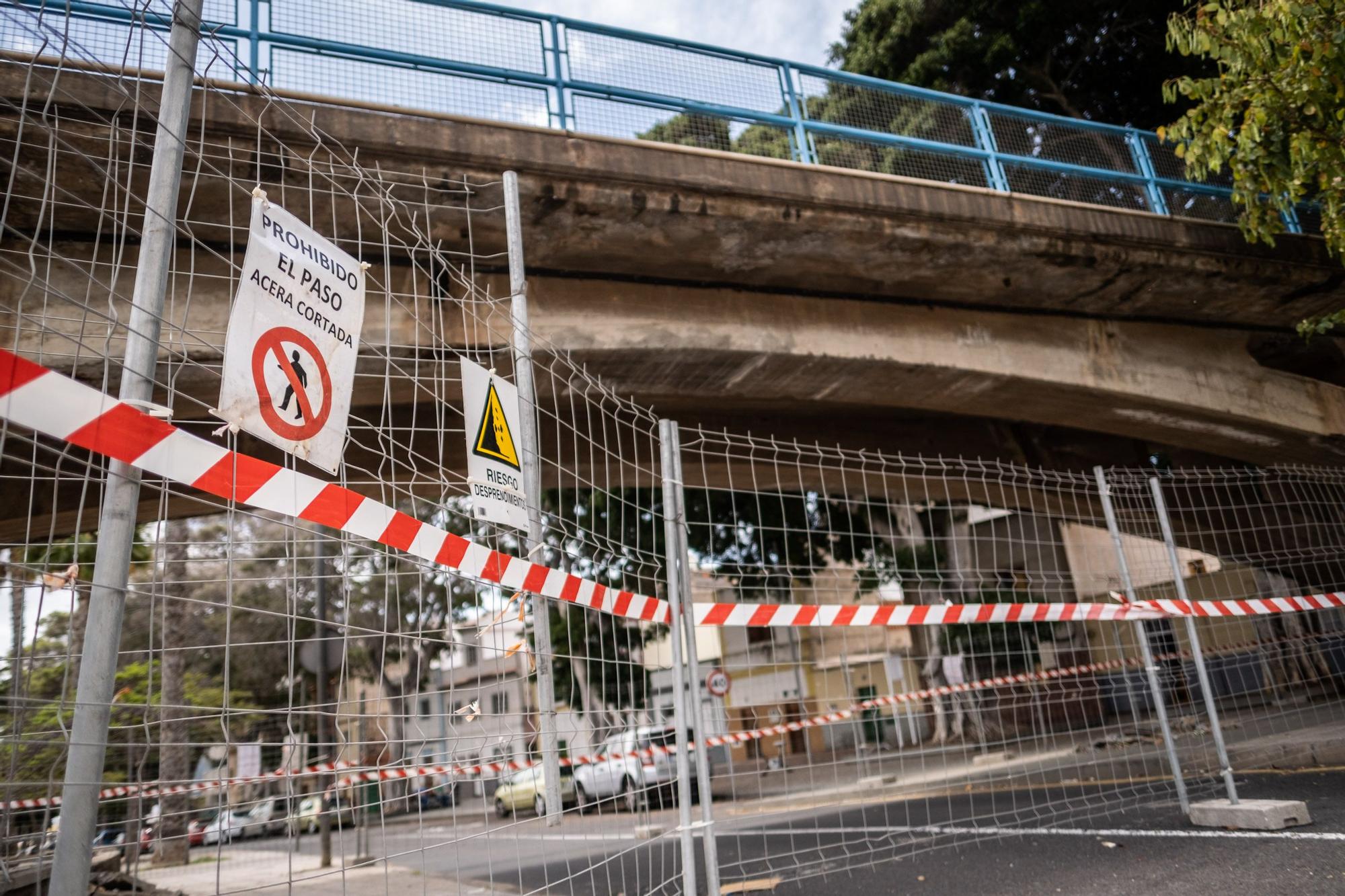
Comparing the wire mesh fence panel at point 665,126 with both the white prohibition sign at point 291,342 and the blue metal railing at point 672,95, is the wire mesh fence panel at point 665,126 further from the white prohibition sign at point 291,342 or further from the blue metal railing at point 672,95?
the white prohibition sign at point 291,342

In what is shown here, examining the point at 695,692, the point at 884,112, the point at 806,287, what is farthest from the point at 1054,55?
the point at 695,692

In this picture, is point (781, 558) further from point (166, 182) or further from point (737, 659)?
point (166, 182)

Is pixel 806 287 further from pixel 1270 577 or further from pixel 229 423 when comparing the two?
pixel 1270 577

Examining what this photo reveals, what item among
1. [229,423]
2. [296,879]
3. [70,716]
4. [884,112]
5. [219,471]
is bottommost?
[296,879]

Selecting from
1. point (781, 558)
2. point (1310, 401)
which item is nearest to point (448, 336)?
point (1310, 401)

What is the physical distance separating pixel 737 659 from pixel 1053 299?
2201cm

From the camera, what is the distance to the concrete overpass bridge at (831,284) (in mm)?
5410

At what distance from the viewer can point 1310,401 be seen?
927 cm

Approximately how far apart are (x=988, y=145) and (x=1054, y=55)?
836cm

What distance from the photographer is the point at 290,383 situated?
2.44 meters

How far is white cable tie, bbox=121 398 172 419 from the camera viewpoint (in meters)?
2.02

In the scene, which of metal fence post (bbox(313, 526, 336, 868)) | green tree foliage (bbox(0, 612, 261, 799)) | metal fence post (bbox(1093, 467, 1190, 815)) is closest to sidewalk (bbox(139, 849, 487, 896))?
metal fence post (bbox(313, 526, 336, 868))

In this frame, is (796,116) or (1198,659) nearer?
(1198,659)

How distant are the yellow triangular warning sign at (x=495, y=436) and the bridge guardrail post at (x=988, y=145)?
563 cm
